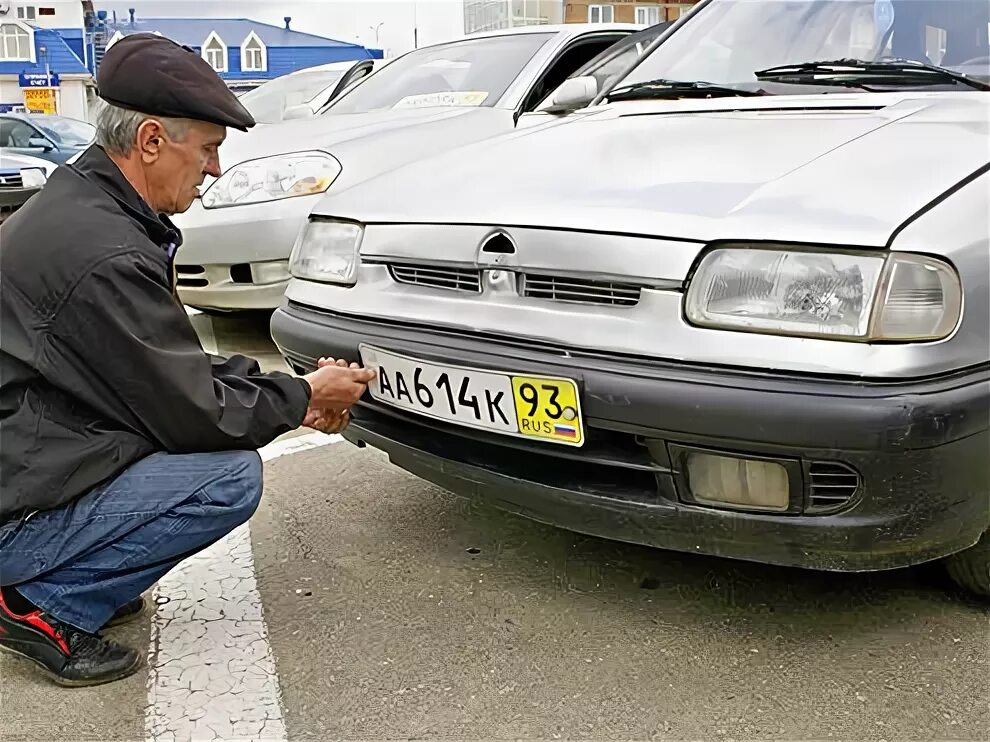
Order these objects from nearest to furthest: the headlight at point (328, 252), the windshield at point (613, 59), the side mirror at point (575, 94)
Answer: the headlight at point (328, 252) → the side mirror at point (575, 94) → the windshield at point (613, 59)

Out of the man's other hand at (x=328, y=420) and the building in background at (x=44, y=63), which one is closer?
the man's other hand at (x=328, y=420)

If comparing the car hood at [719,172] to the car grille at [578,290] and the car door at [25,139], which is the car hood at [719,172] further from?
the car door at [25,139]

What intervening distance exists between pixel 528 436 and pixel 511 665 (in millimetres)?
486

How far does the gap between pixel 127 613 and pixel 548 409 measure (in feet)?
3.70

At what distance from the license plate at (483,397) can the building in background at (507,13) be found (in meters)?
30.1

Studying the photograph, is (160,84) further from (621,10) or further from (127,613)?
(621,10)

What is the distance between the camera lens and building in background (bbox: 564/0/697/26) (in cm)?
3103

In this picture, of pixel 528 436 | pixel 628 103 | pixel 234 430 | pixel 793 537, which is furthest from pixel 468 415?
pixel 628 103

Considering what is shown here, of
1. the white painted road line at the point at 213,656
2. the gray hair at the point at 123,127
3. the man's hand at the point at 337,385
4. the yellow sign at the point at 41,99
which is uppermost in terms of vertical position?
the yellow sign at the point at 41,99

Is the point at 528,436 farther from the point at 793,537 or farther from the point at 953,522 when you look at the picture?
the point at 953,522

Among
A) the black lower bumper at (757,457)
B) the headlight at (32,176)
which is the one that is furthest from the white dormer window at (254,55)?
the black lower bumper at (757,457)

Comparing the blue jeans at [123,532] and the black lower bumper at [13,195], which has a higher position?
the black lower bumper at [13,195]

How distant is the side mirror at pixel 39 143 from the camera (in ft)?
40.7

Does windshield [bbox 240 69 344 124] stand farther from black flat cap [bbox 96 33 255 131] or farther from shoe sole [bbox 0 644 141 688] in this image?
shoe sole [bbox 0 644 141 688]
